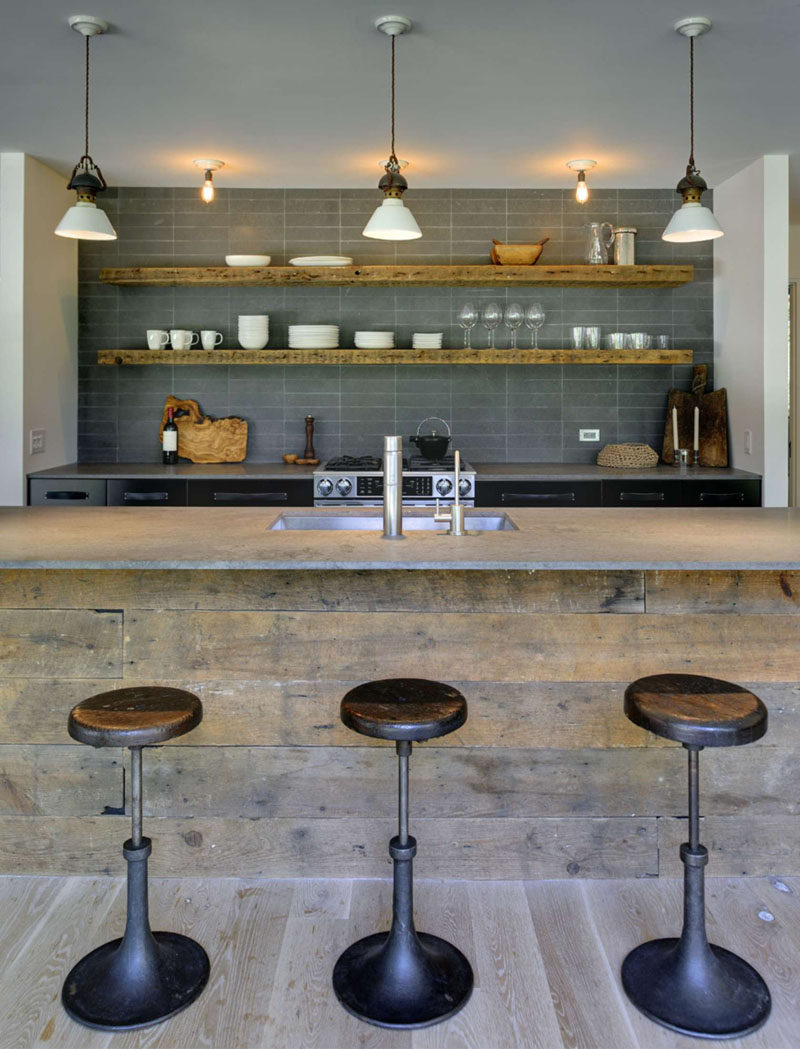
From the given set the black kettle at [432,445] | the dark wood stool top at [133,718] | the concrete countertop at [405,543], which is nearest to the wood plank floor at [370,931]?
the dark wood stool top at [133,718]

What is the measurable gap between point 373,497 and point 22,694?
2360 millimetres

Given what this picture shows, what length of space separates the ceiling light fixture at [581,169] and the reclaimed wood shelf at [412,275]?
1.42 feet

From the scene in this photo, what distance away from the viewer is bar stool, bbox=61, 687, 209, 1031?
2.07m

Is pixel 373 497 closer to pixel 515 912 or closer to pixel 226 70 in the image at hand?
pixel 226 70

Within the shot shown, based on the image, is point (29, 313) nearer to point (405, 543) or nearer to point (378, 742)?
point (405, 543)

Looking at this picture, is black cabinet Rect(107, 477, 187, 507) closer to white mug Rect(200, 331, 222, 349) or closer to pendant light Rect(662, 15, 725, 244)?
white mug Rect(200, 331, 222, 349)

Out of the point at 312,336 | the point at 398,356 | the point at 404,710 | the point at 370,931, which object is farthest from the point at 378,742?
the point at 312,336

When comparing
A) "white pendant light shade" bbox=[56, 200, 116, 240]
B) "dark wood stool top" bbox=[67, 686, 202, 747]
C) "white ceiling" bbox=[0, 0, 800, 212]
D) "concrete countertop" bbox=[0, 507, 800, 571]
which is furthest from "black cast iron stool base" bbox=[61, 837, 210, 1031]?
"white ceiling" bbox=[0, 0, 800, 212]

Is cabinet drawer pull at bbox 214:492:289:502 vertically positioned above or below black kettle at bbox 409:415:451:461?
below

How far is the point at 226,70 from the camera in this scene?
362cm

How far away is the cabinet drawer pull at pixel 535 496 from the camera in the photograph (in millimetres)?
4852

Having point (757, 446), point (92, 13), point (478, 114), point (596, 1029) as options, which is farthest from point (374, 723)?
point (757, 446)

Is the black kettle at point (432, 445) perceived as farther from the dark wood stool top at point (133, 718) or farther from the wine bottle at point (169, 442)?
the dark wood stool top at point (133, 718)

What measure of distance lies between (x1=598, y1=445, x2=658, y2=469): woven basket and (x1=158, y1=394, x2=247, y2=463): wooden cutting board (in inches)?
83.6
